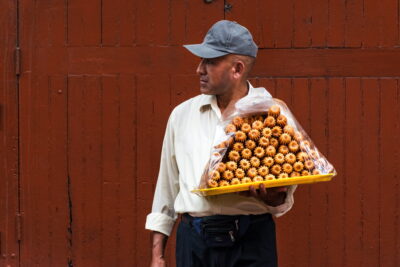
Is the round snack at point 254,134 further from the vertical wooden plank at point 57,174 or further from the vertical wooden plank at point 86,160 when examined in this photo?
the vertical wooden plank at point 57,174

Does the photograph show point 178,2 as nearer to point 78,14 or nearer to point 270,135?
point 78,14

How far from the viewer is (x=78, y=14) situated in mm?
5184

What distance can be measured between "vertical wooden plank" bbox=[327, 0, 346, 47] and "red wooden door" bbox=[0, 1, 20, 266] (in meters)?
2.06

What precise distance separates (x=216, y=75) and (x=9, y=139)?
7.86ft

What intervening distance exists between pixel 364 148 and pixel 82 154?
1838 millimetres

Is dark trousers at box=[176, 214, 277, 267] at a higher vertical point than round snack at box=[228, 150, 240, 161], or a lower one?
lower

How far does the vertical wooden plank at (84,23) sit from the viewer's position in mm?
5176

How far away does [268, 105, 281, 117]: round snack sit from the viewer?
3130mm

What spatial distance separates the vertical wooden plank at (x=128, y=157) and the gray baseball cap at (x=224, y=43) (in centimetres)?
192

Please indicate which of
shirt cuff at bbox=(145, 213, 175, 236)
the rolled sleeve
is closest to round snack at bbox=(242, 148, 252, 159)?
the rolled sleeve

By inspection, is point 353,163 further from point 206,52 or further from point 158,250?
point 206,52

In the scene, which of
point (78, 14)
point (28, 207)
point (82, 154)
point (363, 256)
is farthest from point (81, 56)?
point (363, 256)

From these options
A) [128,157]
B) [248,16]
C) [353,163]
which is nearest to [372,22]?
[248,16]

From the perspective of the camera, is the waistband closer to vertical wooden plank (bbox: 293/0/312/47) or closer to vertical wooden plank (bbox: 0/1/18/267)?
vertical wooden plank (bbox: 293/0/312/47)
